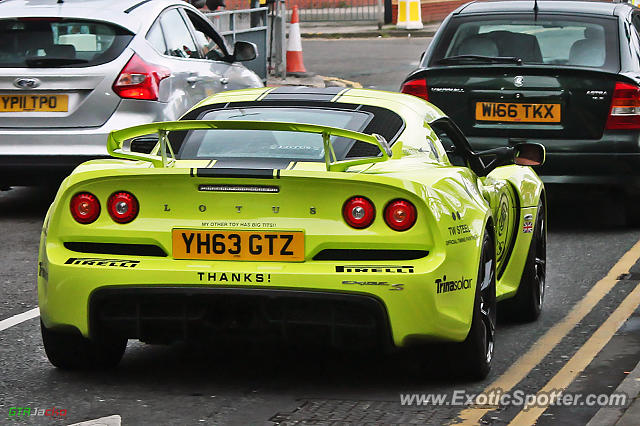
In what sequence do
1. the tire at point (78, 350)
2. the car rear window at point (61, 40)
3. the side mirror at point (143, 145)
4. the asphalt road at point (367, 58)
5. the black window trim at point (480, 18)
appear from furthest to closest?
the asphalt road at point (367, 58) → the black window trim at point (480, 18) → the car rear window at point (61, 40) → the side mirror at point (143, 145) → the tire at point (78, 350)

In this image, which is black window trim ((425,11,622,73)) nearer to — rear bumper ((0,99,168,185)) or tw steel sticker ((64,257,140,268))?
rear bumper ((0,99,168,185))

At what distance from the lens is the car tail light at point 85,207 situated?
605 cm

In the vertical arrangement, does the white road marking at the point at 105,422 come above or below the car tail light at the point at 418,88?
below

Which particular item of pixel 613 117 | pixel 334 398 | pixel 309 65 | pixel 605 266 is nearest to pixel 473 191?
pixel 334 398

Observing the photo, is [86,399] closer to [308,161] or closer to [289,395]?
[289,395]

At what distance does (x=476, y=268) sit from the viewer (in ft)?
20.2

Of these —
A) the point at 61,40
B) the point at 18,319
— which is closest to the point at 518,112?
the point at 61,40

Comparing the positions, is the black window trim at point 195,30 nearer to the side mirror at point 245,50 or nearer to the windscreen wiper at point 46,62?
the side mirror at point 245,50

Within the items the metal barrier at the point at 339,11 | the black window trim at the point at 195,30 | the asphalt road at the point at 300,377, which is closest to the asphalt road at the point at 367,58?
the metal barrier at the point at 339,11

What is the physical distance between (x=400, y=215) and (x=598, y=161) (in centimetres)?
516

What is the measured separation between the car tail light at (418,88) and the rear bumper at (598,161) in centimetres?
87

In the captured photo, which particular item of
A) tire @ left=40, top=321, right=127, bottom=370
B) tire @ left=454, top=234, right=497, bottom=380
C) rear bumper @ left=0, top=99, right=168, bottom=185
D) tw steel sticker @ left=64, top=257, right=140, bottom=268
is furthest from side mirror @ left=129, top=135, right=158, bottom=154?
rear bumper @ left=0, top=99, right=168, bottom=185

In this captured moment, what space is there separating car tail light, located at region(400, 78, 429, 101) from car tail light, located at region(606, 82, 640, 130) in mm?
1334

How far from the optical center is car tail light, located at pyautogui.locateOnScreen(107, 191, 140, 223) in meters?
6.01
